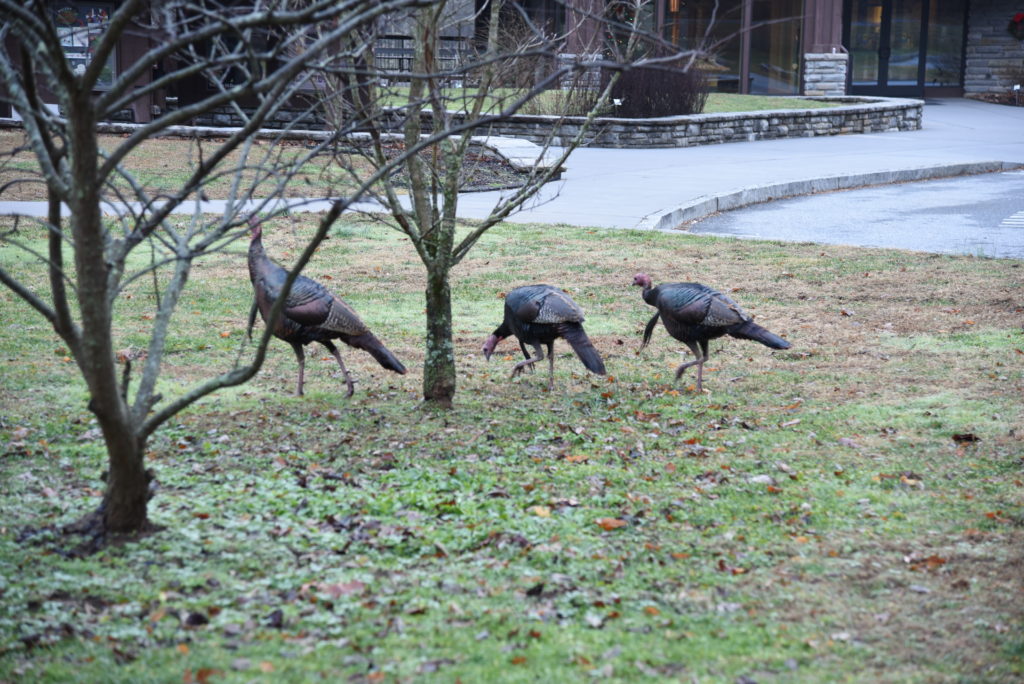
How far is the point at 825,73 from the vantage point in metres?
35.9

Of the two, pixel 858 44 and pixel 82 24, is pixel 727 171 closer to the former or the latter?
pixel 82 24

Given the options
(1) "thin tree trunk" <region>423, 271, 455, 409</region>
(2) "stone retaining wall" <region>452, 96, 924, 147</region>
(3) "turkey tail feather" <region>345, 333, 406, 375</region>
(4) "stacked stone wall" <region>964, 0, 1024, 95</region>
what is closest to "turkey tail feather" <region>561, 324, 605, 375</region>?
(1) "thin tree trunk" <region>423, 271, 455, 409</region>

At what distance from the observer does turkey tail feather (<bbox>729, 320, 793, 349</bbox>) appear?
7070mm

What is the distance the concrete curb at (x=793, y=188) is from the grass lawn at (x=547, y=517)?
6.48 m

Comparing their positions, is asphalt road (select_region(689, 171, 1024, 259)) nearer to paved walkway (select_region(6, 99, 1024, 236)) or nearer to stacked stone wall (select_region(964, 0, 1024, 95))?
paved walkway (select_region(6, 99, 1024, 236))

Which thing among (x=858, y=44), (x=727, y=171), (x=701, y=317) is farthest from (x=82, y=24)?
(x=858, y=44)

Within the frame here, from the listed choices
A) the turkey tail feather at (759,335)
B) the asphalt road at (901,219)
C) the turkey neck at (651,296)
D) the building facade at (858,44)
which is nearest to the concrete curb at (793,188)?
the asphalt road at (901,219)

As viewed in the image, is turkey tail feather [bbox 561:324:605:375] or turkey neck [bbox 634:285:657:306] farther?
turkey neck [bbox 634:285:657:306]

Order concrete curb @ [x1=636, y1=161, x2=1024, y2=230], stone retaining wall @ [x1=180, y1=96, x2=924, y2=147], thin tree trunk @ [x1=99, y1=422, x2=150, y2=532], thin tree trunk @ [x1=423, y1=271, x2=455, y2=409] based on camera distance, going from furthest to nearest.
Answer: stone retaining wall @ [x1=180, y1=96, x2=924, y2=147] < concrete curb @ [x1=636, y1=161, x2=1024, y2=230] < thin tree trunk @ [x1=423, y1=271, x2=455, y2=409] < thin tree trunk @ [x1=99, y1=422, x2=150, y2=532]

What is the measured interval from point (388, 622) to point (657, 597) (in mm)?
1169

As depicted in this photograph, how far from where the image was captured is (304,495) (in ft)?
18.0

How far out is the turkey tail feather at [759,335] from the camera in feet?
23.2

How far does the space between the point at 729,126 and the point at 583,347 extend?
2164cm

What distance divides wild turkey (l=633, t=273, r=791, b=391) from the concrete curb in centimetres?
737
